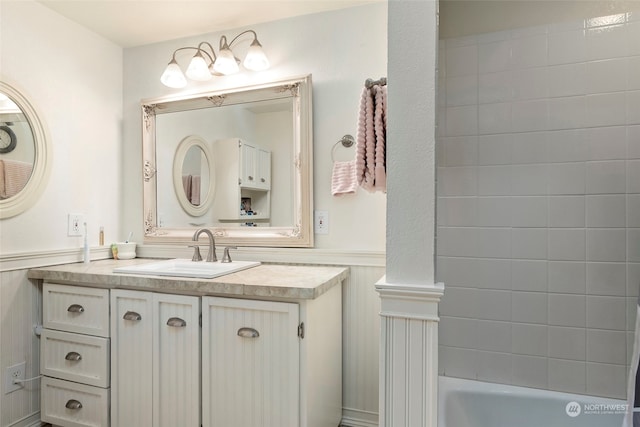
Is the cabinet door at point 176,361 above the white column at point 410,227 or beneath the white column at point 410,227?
beneath

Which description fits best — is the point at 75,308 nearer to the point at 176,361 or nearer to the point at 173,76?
the point at 176,361

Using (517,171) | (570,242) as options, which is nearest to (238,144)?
(517,171)

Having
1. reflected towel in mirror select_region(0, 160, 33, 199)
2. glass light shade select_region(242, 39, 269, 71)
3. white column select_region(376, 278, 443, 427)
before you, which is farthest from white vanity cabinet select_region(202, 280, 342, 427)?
glass light shade select_region(242, 39, 269, 71)

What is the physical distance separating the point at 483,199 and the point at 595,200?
1.38 ft

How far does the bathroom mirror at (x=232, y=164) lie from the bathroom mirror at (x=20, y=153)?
53 centimetres

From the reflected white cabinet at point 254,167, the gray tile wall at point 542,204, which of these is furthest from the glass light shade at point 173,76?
the gray tile wall at point 542,204

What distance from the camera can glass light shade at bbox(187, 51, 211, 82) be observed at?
194 cm

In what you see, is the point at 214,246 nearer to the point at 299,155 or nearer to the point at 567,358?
the point at 299,155

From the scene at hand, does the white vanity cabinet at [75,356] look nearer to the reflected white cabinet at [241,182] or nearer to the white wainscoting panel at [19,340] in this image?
the white wainscoting panel at [19,340]

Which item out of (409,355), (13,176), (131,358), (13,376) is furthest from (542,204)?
(13,376)

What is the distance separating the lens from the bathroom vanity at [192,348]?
1.33 meters

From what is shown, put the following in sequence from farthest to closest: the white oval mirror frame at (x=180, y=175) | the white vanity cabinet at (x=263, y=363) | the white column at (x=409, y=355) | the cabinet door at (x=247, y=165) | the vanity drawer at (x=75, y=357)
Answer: the white oval mirror frame at (x=180, y=175)
the cabinet door at (x=247, y=165)
the vanity drawer at (x=75, y=357)
the white vanity cabinet at (x=263, y=363)
the white column at (x=409, y=355)

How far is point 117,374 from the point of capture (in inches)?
61.2

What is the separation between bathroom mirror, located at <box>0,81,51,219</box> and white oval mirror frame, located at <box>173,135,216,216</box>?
636 millimetres
